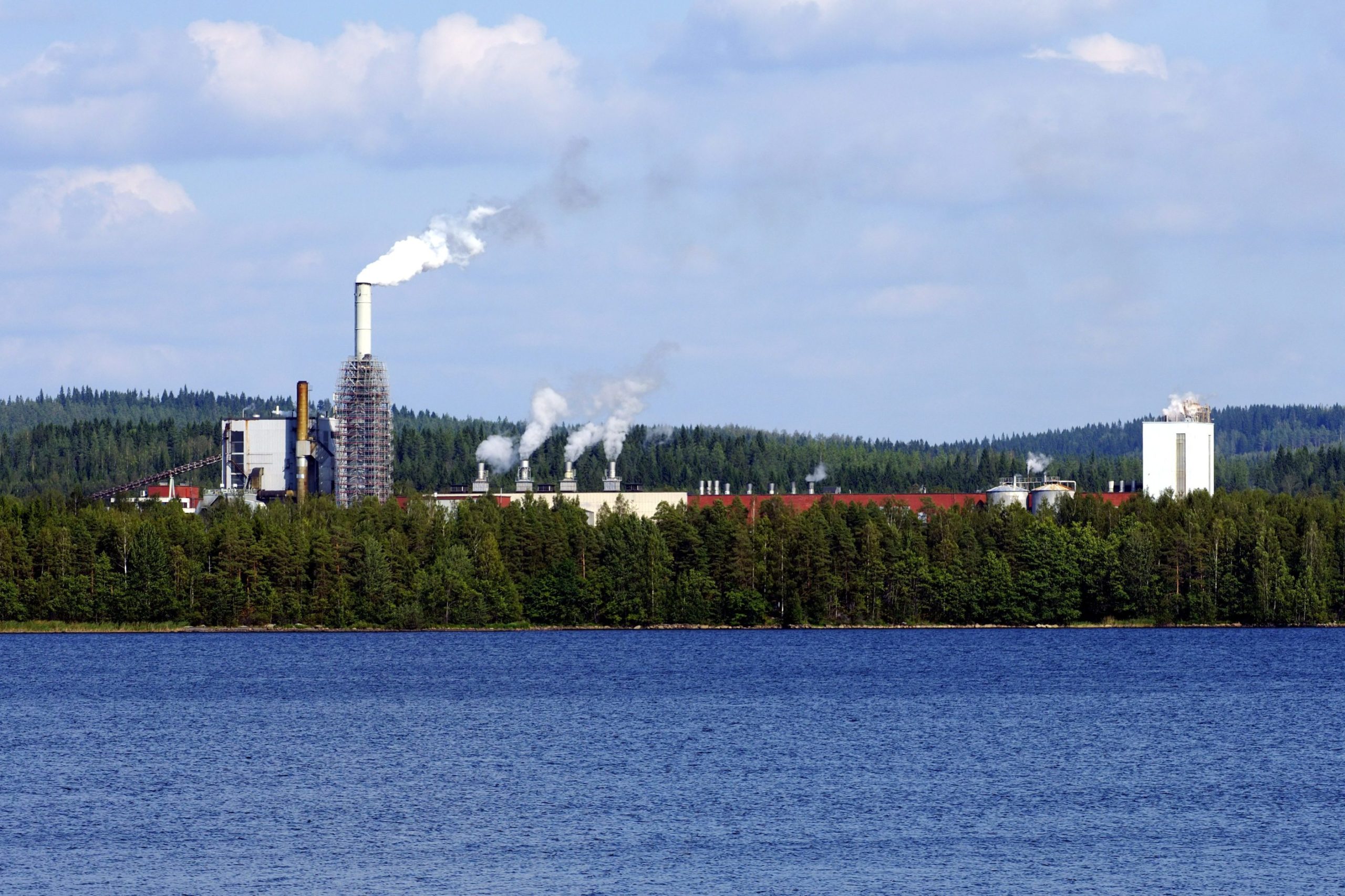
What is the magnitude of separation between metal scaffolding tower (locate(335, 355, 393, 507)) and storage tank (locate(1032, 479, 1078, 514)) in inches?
1821

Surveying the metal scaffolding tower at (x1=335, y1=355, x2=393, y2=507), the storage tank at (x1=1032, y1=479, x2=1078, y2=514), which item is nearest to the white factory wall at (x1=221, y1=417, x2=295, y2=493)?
the metal scaffolding tower at (x1=335, y1=355, x2=393, y2=507)

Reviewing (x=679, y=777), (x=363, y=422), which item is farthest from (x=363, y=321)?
(x=679, y=777)

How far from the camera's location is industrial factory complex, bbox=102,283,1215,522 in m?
132

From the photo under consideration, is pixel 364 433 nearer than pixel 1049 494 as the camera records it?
Yes

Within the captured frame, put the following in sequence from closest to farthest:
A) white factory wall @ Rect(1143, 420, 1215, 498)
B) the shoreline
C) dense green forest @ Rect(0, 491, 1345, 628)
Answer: the shoreline, dense green forest @ Rect(0, 491, 1345, 628), white factory wall @ Rect(1143, 420, 1215, 498)

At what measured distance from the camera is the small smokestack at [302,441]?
13162cm

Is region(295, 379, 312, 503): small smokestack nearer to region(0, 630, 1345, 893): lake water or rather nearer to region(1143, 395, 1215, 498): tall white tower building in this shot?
region(0, 630, 1345, 893): lake water

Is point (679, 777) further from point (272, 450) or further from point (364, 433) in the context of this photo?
point (272, 450)

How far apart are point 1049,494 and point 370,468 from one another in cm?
5121

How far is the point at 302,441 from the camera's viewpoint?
13400cm

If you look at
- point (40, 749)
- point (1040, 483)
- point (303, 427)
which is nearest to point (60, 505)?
point (303, 427)

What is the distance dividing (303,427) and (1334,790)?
308 ft

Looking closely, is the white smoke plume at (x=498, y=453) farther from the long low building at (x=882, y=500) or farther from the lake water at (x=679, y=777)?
the lake water at (x=679, y=777)

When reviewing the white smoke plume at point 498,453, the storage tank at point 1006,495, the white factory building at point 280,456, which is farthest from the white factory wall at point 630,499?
the storage tank at point 1006,495
